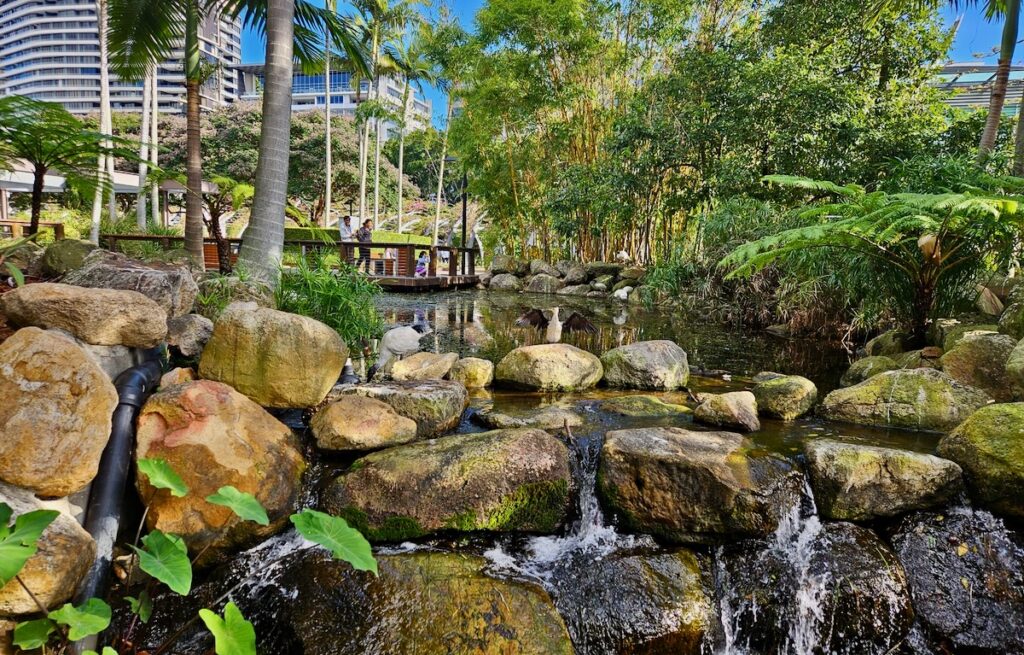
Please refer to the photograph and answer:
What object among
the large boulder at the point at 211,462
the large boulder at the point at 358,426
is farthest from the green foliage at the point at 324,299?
the large boulder at the point at 211,462

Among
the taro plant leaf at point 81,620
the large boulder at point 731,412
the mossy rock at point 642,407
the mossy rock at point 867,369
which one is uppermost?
the mossy rock at point 867,369

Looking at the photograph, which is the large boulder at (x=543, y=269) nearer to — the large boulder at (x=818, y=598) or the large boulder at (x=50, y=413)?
the large boulder at (x=818, y=598)

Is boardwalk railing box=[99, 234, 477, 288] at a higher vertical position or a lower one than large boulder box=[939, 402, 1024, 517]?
higher

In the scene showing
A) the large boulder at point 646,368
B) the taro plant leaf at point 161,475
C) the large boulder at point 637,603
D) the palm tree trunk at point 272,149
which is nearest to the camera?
the taro plant leaf at point 161,475

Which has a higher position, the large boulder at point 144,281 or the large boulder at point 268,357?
the large boulder at point 144,281

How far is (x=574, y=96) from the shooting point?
1375 centimetres

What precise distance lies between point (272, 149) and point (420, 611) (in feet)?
15.1

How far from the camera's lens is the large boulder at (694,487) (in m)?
2.85

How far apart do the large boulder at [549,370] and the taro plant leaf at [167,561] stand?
10.3 ft

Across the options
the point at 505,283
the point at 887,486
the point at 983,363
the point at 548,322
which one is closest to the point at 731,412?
the point at 887,486

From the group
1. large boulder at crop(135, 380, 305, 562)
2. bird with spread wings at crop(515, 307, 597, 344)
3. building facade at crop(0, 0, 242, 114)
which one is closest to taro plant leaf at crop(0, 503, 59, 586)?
large boulder at crop(135, 380, 305, 562)

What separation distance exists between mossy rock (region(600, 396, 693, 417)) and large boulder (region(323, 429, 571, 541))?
3.90ft

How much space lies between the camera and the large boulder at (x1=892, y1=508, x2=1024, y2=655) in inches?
98.6

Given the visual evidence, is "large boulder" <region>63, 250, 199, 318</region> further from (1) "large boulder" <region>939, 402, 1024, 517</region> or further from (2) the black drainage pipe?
(1) "large boulder" <region>939, 402, 1024, 517</region>
